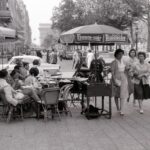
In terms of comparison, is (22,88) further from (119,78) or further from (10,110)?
(119,78)

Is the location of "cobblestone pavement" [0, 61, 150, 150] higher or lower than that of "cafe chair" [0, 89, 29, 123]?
lower

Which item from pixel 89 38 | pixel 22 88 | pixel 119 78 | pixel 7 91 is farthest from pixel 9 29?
pixel 7 91

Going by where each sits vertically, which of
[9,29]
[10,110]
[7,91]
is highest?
[9,29]

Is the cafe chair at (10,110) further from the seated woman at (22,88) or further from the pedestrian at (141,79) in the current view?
the pedestrian at (141,79)

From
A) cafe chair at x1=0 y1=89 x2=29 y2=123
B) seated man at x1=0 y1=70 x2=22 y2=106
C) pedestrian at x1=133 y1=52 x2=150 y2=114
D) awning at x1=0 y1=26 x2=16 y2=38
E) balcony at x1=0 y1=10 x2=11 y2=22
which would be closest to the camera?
seated man at x1=0 y1=70 x2=22 y2=106

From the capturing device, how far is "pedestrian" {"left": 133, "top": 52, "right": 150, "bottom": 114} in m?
11.3

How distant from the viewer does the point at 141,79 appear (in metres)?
11.4

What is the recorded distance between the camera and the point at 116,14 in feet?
150

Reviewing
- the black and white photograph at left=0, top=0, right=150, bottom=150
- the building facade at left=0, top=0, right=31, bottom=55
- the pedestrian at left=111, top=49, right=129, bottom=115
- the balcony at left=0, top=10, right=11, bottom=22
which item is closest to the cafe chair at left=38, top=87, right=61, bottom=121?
the black and white photograph at left=0, top=0, right=150, bottom=150

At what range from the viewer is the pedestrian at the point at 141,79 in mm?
11273

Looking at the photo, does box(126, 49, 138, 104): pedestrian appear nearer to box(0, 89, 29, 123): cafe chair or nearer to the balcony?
box(0, 89, 29, 123): cafe chair

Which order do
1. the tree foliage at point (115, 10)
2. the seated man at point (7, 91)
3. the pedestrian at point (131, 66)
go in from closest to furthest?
the seated man at point (7, 91) < the pedestrian at point (131, 66) < the tree foliage at point (115, 10)

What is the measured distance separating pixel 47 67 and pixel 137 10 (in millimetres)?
27847

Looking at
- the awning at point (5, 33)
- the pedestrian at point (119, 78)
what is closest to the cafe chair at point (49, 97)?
the pedestrian at point (119, 78)
